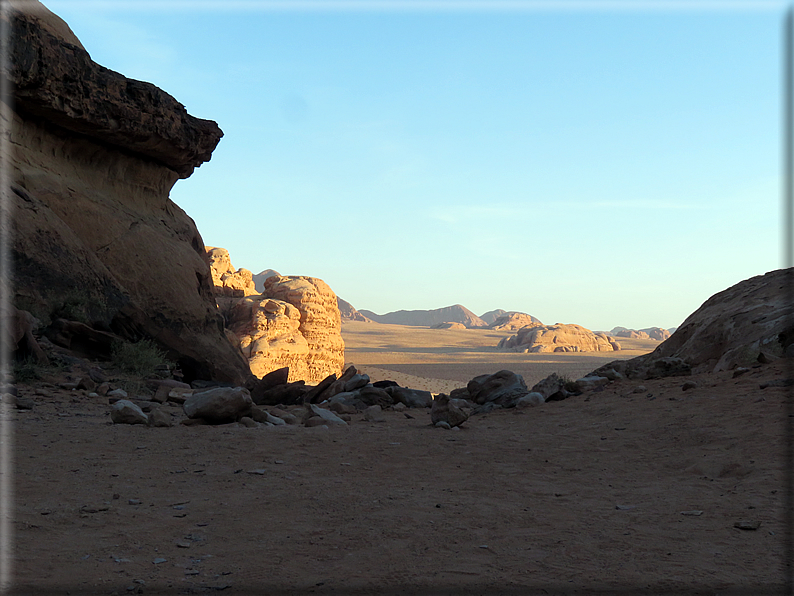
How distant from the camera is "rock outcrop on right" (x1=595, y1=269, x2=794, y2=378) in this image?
8.72 meters

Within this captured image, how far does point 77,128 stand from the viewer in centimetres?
1249

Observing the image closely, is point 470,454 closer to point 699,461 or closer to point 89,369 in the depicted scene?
point 699,461

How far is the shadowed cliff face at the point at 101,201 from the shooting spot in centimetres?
1073

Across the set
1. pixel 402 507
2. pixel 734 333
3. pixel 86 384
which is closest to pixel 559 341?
pixel 734 333

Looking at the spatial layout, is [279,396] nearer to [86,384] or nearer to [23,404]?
[86,384]

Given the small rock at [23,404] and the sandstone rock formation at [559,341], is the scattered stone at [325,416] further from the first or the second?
the sandstone rock formation at [559,341]

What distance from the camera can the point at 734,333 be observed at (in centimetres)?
966

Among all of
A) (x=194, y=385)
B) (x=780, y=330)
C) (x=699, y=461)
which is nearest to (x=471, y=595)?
(x=699, y=461)

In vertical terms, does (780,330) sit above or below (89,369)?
above

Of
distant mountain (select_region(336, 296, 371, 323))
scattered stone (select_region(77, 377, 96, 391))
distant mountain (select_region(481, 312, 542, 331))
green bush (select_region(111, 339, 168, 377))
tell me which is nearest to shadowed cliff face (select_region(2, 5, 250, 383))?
Answer: green bush (select_region(111, 339, 168, 377))

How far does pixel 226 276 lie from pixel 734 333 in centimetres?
2659

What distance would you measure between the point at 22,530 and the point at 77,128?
11.7 m

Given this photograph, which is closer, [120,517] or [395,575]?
[395,575]

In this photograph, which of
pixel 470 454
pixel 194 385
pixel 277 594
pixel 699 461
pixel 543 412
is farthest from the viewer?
pixel 194 385
